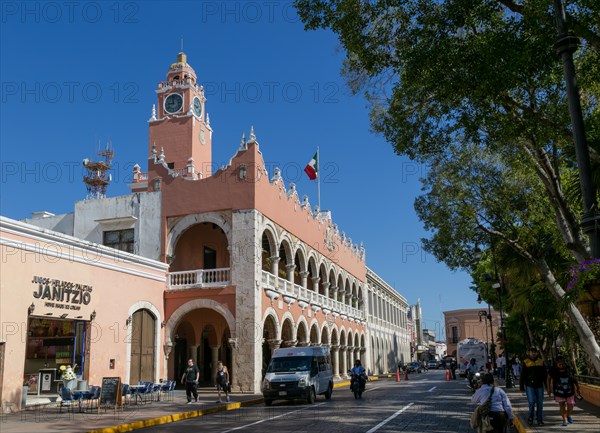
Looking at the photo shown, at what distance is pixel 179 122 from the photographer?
127ft

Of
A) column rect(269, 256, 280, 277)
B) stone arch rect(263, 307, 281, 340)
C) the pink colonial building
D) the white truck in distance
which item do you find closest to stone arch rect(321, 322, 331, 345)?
the pink colonial building

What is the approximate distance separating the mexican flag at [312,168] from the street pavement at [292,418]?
19.8 m

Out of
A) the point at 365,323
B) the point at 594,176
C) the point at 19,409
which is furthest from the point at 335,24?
the point at 365,323

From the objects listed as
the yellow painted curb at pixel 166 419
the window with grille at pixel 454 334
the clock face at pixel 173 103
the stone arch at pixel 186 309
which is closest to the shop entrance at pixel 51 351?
the stone arch at pixel 186 309

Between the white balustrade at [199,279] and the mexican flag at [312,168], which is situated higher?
the mexican flag at [312,168]

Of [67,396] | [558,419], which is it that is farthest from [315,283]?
[558,419]

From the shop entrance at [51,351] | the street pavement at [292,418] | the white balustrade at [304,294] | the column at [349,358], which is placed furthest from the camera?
the column at [349,358]

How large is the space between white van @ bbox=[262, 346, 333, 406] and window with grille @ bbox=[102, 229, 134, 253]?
11.1 m

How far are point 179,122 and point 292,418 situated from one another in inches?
1032

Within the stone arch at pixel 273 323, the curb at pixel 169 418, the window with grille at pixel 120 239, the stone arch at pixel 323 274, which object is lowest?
the curb at pixel 169 418

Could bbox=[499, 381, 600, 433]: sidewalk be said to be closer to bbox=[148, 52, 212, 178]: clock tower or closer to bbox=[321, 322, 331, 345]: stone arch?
bbox=[321, 322, 331, 345]: stone arch

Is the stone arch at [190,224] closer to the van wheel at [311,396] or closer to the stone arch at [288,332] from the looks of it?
the stone arch at [288,332]

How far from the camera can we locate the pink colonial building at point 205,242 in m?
28.2

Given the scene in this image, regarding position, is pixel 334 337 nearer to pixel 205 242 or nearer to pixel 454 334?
pixel 205 242
